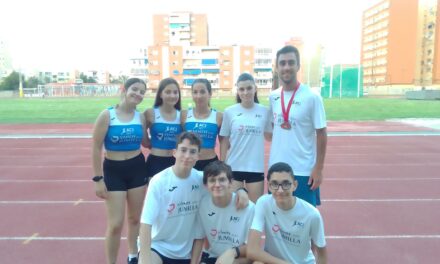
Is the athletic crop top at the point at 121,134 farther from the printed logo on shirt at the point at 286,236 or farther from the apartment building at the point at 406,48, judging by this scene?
the apartment building at the point at 406,48

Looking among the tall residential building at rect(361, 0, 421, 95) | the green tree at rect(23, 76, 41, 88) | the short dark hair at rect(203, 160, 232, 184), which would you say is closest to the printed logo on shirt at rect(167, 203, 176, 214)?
the short dark hair at rect(203, 160, 232, 184)

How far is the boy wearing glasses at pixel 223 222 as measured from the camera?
289 centimetres

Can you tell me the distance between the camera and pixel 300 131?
10.4 feet

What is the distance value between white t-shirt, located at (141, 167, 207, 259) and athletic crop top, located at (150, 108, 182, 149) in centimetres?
61

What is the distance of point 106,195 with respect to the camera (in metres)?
3.30

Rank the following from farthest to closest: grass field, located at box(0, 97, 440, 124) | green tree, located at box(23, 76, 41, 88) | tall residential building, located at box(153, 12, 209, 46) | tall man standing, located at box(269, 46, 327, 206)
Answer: tall residential building, located at box(153, 12, 209, 46), green tree, located at box(23, 76, 41, 88), grass field, located at box(0, 97, 440, 124), tall man standing, located at box(269, 46, 327, 206)

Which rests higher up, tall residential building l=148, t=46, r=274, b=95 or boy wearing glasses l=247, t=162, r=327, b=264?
tall residential building l=148, t=46, r=274, b=95

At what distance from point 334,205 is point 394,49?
238 feet

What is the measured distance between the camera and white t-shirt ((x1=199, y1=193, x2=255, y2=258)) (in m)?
2.96

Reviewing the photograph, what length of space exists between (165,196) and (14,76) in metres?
81.4

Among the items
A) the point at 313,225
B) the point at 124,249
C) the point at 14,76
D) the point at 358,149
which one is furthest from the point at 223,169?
the point at 14,76

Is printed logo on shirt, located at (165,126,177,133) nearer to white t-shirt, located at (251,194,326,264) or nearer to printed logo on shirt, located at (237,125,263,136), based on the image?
printed logo on shirt, located at (237,125,263,136)

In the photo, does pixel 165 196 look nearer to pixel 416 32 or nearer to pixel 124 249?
pixel 124 249

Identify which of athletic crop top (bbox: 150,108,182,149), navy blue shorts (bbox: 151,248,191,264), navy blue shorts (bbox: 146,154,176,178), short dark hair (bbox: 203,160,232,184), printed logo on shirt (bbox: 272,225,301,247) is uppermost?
athletic crop top (bbox: 150,108,182,149)
